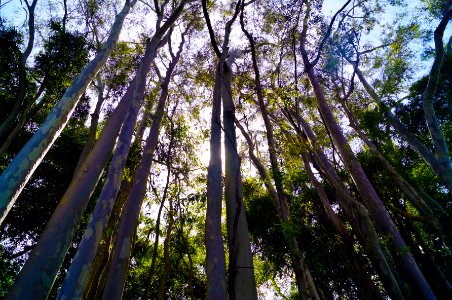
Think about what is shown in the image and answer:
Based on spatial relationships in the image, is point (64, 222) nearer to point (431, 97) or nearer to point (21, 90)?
point (21, 90)

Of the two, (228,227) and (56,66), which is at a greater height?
(56,66)

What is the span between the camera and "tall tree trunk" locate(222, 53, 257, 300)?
3445 mm

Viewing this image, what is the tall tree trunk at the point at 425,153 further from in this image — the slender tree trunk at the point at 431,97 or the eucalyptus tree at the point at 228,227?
the eucalyptus tree at the point at 228,227

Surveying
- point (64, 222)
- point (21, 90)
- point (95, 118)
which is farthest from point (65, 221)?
point (21, 90)

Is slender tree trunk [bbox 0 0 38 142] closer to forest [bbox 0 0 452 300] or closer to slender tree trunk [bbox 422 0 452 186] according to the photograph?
forest [bbox 0 0 452 300]

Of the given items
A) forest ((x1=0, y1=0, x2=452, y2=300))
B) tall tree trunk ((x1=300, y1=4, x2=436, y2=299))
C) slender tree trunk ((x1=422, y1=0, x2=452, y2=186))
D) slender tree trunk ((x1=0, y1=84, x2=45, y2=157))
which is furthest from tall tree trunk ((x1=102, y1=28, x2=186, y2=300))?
slender tree trunk ((x1=422, y1=0, x2=452, y2=186))

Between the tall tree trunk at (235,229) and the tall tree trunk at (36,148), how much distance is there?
2.44 metres

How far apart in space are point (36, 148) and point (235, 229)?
2.80m

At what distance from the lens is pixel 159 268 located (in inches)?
416

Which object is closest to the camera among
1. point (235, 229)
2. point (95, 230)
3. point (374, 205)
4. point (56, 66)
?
point (95, 230)

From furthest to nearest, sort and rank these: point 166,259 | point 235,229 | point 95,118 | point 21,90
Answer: point 95,118 < point 21,90 < point 166,259 < point 235,229

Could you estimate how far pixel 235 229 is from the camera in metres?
3.88

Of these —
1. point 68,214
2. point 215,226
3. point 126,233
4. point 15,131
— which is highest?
point 15,131

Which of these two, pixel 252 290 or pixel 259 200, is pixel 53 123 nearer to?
pixel 252 290
